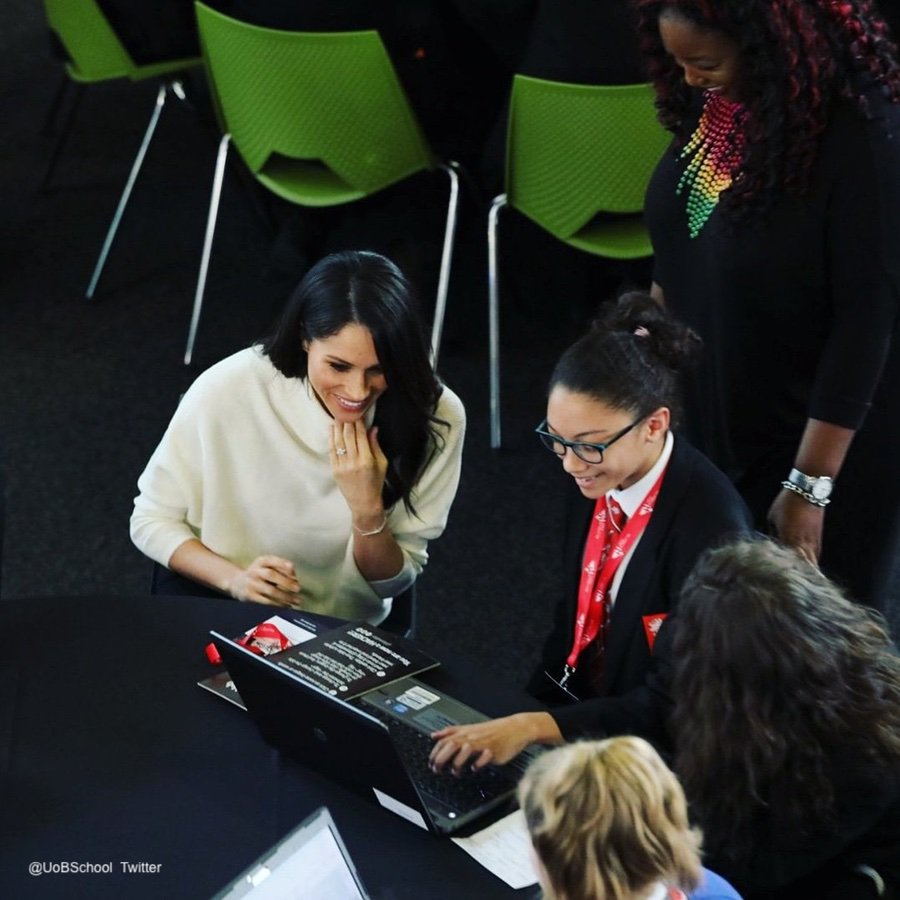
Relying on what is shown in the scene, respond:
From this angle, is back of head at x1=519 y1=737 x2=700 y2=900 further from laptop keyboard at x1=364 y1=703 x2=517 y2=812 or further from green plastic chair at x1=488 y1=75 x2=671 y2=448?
green plastic chair at x1=488 y1=75 x2=671 y2=448

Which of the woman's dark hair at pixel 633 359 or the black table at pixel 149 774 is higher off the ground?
the woman's dark hair at pixel 633 359

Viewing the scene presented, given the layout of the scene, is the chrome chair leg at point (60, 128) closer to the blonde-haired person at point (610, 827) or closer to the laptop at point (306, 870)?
the laptop at point (306, 870)

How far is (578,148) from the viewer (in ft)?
9.79

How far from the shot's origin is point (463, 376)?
3.63 meters

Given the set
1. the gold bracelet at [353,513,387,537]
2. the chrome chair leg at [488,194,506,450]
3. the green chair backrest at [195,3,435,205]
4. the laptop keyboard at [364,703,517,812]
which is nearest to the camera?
the laptop keyboard at [364,703,517,812]

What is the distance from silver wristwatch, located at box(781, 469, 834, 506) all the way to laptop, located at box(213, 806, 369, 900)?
3.25 ft

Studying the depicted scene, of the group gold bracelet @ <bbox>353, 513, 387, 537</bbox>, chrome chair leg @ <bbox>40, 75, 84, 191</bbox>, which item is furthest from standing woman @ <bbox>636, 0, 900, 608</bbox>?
chrome chair leg @ <bbox>40, 75, 84, 191</bbox>

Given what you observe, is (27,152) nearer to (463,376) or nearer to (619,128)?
(463,376)

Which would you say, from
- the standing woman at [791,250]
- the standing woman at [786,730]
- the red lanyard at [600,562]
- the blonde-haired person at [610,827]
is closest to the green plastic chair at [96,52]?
the standing woman at [791,250]

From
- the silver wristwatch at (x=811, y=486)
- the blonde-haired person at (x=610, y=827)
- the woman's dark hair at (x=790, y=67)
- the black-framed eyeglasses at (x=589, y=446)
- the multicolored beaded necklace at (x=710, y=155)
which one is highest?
the woman's dark hair at (x=790, y=67)

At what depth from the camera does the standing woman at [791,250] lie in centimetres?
191

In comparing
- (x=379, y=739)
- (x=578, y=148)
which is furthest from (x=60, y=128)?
(x=379, y=739)

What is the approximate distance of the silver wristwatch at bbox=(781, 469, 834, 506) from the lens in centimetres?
217

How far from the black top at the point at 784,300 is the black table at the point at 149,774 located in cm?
67
